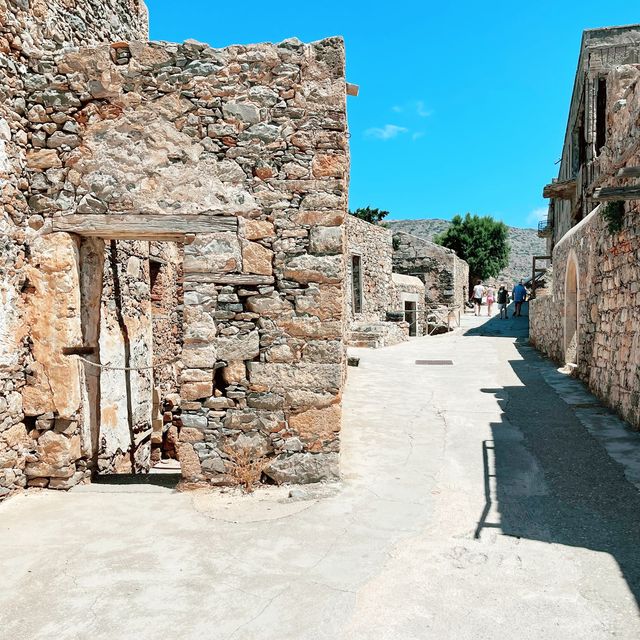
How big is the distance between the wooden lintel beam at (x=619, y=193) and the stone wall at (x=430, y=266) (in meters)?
19.9

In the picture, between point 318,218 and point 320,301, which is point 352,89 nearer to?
point 318,218

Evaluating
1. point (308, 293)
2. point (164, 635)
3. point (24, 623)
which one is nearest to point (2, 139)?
point (308, 293)

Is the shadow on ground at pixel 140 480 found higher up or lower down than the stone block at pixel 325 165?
lower down

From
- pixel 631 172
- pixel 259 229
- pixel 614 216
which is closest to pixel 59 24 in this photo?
pixel 259 229

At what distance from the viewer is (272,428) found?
16.1 feet

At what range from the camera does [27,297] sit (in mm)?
4922

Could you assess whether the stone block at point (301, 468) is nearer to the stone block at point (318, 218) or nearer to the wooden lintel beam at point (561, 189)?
the stone block at point (318, 218)

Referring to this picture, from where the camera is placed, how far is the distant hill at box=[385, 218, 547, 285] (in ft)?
207

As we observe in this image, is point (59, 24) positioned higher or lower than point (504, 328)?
higher

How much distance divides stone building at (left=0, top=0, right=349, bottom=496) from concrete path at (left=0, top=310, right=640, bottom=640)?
26.5 inches

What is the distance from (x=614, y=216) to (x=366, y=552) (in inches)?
246

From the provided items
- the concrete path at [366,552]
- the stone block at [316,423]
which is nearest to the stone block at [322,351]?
the stone block at [316,423]

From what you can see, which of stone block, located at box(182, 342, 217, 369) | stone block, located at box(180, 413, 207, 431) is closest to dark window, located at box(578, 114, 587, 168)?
stone block, located at box(182, 342, 217, 369)

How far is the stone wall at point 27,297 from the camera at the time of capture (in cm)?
468
